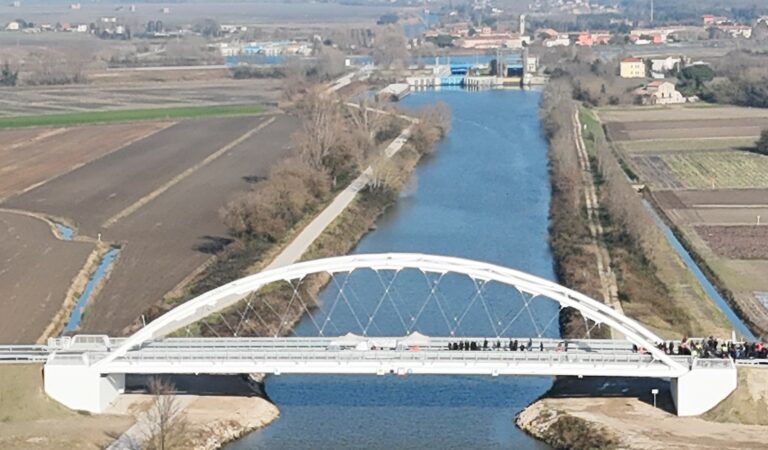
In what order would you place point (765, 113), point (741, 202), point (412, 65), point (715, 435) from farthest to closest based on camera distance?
point (412, 65) < point (765, 113) < point (741, 202) < point (715, 435)

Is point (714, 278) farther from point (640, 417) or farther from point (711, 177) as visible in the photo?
point (711, 177)

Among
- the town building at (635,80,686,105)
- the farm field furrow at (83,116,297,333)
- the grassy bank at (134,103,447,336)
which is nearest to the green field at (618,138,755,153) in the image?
the grassy bank at (134,103,447,336)

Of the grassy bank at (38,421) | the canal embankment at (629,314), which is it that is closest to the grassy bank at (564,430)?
the canal embankment at (629,314)

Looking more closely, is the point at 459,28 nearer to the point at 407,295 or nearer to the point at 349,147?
the point at 349,147

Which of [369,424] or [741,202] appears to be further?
[741,202]

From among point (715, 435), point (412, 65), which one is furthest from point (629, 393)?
point (412, 65)

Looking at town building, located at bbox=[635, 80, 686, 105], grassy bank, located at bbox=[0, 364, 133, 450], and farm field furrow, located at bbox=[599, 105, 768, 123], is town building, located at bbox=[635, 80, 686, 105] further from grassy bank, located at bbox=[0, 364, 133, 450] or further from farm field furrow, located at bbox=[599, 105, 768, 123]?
grassy bank, located at bbox=[0, 364, 133, 450]
